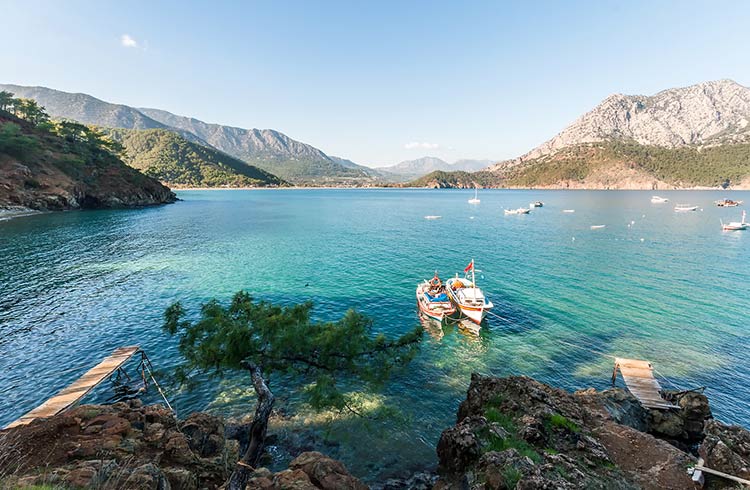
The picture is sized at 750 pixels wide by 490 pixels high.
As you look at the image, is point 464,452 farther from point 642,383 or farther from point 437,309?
point 437,309

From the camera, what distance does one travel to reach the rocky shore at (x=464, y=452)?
33.2ft

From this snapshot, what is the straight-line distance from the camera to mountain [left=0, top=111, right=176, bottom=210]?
81.4 m

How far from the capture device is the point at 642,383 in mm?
19906

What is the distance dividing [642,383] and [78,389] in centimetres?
3480

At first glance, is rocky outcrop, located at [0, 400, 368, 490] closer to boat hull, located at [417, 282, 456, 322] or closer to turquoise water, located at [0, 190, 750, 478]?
turquoise water, located at [0, 190, 750, 478]

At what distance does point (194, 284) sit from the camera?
37969mm

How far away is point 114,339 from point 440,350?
88.0 feet

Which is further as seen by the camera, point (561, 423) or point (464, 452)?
point (561, 423)

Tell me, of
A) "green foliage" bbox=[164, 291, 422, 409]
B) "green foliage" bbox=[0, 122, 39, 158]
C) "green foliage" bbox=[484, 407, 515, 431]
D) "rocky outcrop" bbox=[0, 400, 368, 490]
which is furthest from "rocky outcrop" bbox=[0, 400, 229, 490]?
"green foliage" bbox=[0, 122, 39, 158]

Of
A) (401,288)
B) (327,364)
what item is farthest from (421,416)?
(401,288)

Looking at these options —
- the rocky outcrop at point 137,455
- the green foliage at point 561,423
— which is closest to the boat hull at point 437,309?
the green foliage at point 561,423

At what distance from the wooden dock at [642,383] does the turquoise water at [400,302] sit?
5.30ft

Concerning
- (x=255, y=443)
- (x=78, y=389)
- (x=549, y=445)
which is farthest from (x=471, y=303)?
(x=78, y=389)

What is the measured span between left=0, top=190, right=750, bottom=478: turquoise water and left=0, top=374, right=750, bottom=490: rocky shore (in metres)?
3.70
